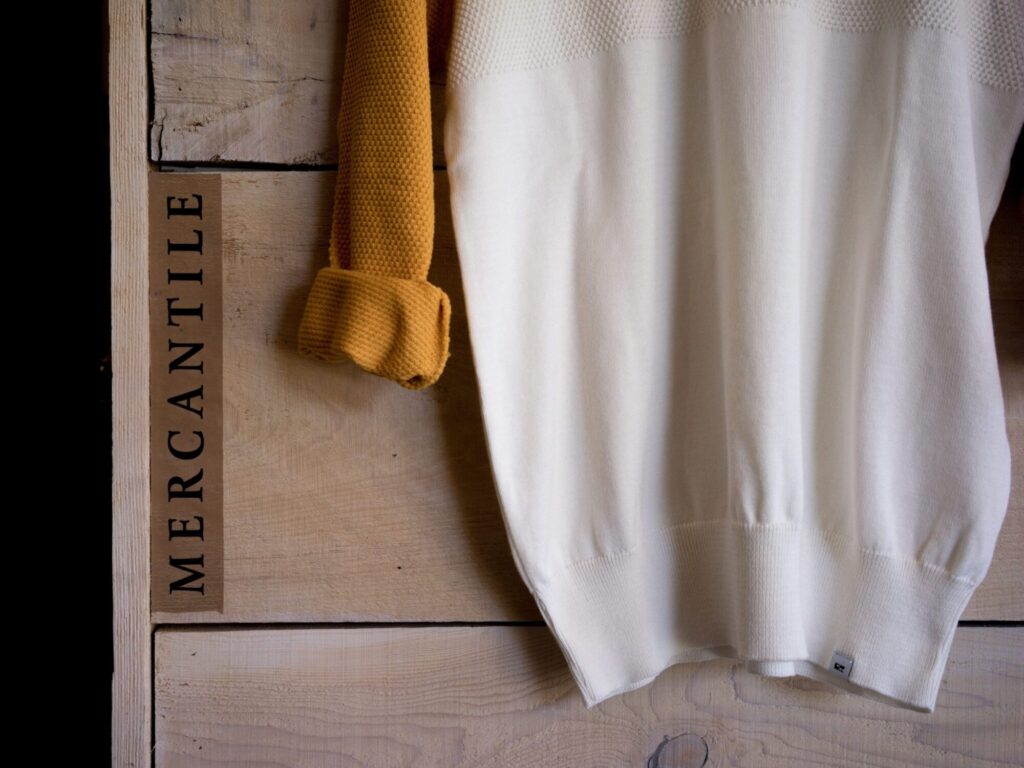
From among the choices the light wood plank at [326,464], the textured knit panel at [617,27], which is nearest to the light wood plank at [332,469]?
the light wood plank at [326,464]

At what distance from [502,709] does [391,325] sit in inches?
15.8

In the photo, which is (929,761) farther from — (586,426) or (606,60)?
(606,60)

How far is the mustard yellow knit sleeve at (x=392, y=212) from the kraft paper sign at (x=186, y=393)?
15 cm

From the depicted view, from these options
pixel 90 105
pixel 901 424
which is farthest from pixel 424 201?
pixel 90 105

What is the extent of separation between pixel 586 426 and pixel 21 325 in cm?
72

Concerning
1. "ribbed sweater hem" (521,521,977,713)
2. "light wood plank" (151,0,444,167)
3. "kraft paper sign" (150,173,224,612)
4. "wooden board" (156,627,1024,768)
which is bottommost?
"wooden board" (156,627,1024,768)

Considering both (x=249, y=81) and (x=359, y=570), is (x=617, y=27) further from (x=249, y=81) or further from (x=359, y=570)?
(x=359, y=570)

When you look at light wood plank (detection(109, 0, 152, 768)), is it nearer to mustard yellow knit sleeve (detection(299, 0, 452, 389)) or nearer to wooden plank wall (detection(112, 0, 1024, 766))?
wooden plank wall (detection(112, 0, 1024, 766))

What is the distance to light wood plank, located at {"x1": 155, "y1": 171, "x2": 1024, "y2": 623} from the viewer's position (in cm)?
65

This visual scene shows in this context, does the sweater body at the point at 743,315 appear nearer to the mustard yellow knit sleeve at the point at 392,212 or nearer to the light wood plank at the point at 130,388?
the mustard yellow knit sleeve at the point at 392,212

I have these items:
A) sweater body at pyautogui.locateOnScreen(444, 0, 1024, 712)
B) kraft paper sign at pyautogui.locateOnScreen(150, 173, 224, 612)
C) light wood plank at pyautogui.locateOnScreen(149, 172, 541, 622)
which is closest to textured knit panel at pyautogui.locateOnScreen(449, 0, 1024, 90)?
sweater body at pyautogui.locateOnScreen(444, 0, 1024, 712)

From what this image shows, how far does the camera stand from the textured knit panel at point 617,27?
0.57 m

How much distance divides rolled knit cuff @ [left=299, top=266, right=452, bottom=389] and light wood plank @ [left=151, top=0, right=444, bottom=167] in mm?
154

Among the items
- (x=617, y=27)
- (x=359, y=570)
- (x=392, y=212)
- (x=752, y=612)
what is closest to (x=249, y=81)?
(x=392, y=212)
